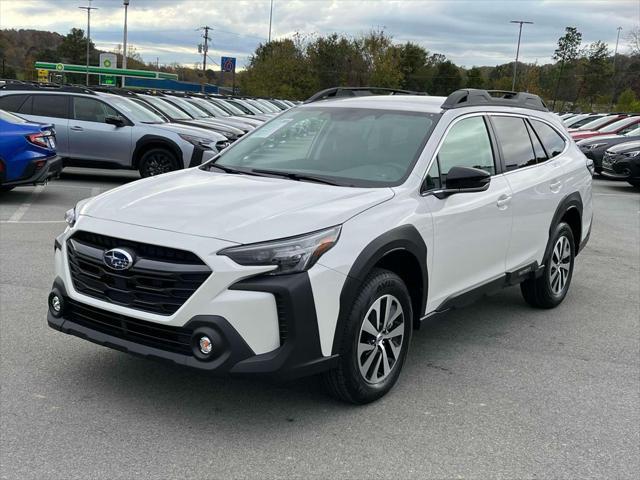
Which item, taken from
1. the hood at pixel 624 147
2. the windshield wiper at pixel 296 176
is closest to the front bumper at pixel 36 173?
the windshield wiper at pixel 296 176

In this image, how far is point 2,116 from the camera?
10.6 m

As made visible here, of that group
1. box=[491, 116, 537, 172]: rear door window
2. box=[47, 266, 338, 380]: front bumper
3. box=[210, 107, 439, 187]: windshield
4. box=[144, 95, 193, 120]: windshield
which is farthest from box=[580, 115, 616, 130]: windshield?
box=[47, 266, 338, 380]: front bumper

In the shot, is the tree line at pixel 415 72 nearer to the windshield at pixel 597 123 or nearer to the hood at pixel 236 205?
the windshield at pixel 597 123

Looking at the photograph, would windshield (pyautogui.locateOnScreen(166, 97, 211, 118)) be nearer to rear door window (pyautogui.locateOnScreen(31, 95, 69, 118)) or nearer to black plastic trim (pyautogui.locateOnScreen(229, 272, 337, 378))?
rear door window (pyautogui.locateOnScreen(31, 95, 69, 118))

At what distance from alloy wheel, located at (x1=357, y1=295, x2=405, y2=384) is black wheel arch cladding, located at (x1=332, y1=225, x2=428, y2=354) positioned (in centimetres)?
20

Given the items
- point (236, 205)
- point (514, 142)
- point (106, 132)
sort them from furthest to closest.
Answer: point (106, 132)
point (514, 142)
point (236, 205)

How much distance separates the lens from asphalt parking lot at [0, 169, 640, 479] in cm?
335

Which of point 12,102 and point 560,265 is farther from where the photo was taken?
point 12,102

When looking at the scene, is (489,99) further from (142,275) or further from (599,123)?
(599,123)

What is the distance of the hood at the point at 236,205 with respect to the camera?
352cm

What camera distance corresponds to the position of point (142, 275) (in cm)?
352

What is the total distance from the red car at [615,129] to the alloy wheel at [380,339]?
738 inches

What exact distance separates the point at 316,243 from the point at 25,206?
8326mm

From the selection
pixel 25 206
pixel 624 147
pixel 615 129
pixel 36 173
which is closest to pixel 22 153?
pixel 36 173
